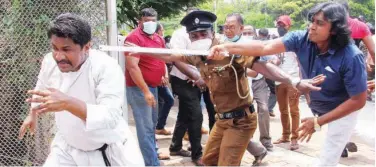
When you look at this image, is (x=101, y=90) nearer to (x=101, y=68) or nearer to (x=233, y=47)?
(x=101, y=68)

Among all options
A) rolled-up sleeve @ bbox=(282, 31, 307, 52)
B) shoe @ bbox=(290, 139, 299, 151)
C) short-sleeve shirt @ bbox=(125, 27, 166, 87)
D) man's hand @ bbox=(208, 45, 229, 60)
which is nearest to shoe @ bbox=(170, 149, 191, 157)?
short-sleeve shirt @ bbox=(125, 27, 166, 87)

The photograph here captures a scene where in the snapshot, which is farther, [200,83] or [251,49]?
[200,83]

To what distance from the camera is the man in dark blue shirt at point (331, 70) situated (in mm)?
3445

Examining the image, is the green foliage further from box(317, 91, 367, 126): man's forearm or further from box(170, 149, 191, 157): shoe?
box(317, 91, 367, 126): man's forearm

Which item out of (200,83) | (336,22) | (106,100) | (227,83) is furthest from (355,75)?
(200,83)

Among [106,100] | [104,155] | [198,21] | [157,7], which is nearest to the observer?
[106,100]

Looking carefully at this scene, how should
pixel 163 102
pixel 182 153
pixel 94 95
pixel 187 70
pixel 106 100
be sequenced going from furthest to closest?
1. pixel 163 102
2. pixel 182 153
3. pixel 187 70
4. pixel 94 95
5. pixel 106 100

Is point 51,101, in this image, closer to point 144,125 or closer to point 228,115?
point 228,115

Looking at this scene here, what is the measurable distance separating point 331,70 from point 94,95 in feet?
5.52

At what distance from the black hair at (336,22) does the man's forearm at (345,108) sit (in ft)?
1.24

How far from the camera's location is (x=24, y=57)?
16.4 ft

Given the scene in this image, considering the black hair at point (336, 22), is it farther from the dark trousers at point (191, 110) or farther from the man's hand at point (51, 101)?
the dark trousers at point (191, 110)

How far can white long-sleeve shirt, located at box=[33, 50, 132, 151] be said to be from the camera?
2.70 m

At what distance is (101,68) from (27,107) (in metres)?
2.48
